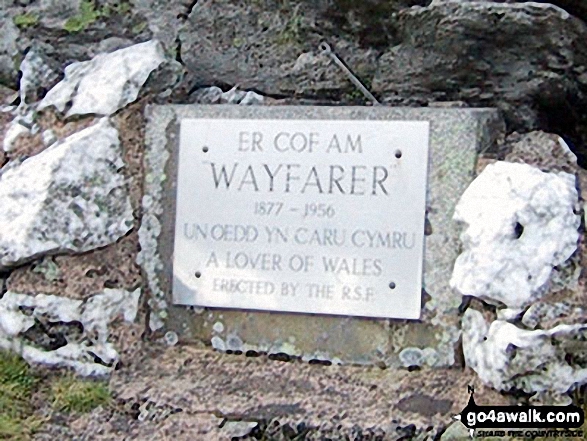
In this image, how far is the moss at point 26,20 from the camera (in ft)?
11.6

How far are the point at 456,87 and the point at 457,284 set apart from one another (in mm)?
718

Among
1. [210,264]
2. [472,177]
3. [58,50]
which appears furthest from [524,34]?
[58,50]

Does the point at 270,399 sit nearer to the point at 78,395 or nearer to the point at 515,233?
the point at 78,395

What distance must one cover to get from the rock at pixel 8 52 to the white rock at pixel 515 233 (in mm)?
1755

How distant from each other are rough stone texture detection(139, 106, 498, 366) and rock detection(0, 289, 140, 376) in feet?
0.62

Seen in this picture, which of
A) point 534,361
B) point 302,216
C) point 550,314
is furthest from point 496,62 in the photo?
point 534,361

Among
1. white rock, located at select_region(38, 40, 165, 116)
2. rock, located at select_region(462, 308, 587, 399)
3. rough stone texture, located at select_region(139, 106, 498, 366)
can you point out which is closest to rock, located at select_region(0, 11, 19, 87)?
white rock, located at select_region(38, 40, 165, 116)

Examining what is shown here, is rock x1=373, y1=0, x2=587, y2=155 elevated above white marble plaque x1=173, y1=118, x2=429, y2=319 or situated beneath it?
elevated above

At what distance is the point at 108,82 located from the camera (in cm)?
321

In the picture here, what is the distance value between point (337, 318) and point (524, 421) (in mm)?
659

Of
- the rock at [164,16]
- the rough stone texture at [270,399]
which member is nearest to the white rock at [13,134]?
the rock at [164,16]

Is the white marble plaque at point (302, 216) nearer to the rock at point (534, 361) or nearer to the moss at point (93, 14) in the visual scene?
the rock at point (534, 361)

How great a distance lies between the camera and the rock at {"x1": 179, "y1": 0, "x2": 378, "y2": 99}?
3316 mm

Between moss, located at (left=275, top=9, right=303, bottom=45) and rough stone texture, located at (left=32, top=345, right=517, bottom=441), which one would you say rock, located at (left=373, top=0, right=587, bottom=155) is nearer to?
moss, located at (left=275, top=9, right=303, bottom=45)
